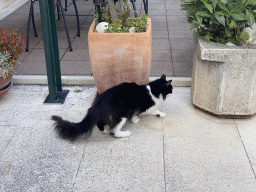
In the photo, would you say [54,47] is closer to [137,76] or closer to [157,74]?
[137,76]

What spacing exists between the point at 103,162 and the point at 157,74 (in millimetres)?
1887

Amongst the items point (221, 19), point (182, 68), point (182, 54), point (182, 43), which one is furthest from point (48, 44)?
point (182, 43)

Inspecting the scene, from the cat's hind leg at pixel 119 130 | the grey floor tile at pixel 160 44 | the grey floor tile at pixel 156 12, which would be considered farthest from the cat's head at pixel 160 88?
the grey floor tile at pixel 156 12

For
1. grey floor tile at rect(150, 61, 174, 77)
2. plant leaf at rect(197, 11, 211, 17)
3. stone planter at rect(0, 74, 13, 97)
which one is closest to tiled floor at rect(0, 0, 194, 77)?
grey floor tile at rect(150, 61, 174, 77)

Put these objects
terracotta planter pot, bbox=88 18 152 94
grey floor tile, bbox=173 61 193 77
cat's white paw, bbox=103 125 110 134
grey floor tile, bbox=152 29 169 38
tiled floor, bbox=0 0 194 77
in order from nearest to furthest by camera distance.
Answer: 1. cat's white paw, bbox=103 125 110 134
2. terracotta planter pot, bbox=88 18 152 94
3. grey floor tile, bbox=173 61 193 77
4. tiled floor, bbox=0 0 194 77
5. grey floor tile, bbox=152 29 169 38

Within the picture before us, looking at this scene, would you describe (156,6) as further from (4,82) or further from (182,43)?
(4,82)

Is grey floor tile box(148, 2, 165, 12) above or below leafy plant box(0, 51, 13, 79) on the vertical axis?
below

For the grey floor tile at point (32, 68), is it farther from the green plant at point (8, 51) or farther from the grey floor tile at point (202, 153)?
the grey floor tile at point (202, 153)

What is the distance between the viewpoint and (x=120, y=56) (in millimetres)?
3379

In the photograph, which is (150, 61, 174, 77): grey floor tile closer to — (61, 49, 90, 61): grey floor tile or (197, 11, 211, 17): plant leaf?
(61, 49, 90, 61): grey floor tile

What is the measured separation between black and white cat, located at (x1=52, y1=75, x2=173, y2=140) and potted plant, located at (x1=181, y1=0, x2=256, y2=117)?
0.46m

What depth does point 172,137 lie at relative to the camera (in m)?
3.18

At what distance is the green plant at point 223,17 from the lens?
302 cm

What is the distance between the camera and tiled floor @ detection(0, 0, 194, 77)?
4.50 meters
